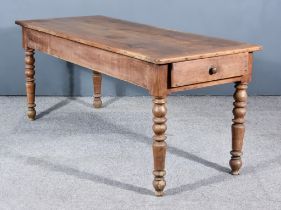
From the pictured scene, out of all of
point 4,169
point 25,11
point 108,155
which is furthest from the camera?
point 25,11

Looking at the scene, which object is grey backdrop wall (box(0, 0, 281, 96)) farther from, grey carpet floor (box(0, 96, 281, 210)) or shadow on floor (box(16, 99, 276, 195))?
shadow on floor (box(16, 99, 276, 195))

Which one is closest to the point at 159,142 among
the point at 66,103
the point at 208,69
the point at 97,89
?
the point at 208,69

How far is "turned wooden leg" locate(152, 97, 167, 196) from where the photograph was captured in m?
2.67

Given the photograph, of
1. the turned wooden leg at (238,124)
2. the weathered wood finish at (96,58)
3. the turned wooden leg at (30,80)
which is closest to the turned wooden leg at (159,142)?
the weathered wood finish at (96,58)

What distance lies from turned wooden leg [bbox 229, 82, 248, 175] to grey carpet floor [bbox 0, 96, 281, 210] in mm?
72

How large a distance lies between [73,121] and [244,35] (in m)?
1.48

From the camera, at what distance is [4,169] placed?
10.3ft

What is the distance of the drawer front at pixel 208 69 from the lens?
2.65m

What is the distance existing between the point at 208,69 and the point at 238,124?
1.32ft

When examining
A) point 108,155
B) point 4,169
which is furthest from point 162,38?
point 4,169

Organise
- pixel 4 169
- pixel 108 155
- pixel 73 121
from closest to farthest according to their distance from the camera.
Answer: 1. pixel 4 169
2. pixel 108 155
3. pixel 73 121

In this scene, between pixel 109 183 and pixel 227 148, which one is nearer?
pixel 109 183

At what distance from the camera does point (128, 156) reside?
131 inches

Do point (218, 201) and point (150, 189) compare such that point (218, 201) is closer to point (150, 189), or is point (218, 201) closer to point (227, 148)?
point (150, 189)
